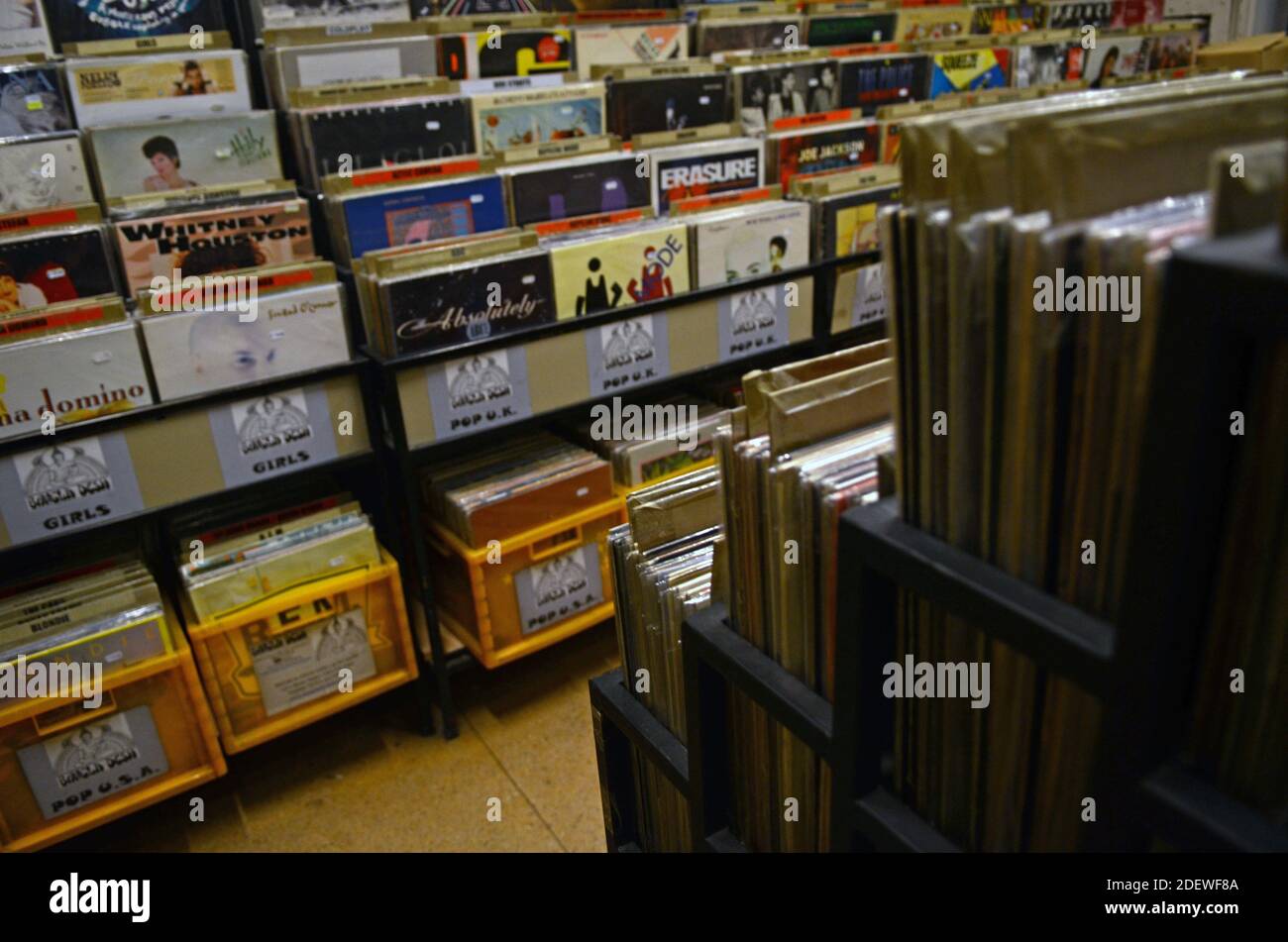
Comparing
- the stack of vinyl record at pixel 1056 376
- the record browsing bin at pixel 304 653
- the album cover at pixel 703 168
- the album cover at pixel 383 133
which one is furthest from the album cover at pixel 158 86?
the stack of vinyl record at pixel 1056 376

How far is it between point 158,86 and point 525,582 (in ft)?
5.43

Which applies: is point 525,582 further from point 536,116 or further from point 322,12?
point 322,12

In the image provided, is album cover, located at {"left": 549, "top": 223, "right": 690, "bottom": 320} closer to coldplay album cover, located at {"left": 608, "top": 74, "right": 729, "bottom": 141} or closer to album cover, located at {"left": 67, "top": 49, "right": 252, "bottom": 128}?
coldplay album cover, located at {"left": 608, "top": 74, "right": 729, "bottom": 141}

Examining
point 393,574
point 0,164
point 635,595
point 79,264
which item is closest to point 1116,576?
point 635,595

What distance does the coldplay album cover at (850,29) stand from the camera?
3.61 metres

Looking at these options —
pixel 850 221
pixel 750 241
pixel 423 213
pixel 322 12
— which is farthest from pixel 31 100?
pixel 850 221

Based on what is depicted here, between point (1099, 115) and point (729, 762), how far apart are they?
0.91m

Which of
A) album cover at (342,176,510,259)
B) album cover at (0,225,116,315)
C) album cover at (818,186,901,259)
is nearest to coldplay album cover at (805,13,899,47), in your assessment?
album cover at (818,186,901,259)

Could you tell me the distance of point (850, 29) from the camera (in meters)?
3.70

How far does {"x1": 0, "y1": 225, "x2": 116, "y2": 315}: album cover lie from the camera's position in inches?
79.3

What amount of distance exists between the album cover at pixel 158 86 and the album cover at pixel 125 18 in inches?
4.9

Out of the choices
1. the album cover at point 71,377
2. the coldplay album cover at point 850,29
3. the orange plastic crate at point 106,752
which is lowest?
the orange plastic crate at point 106,752

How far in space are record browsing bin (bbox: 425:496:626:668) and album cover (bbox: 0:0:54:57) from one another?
1602 mm

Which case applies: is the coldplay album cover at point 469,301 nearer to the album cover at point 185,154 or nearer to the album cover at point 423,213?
the album cover at point 423,213
